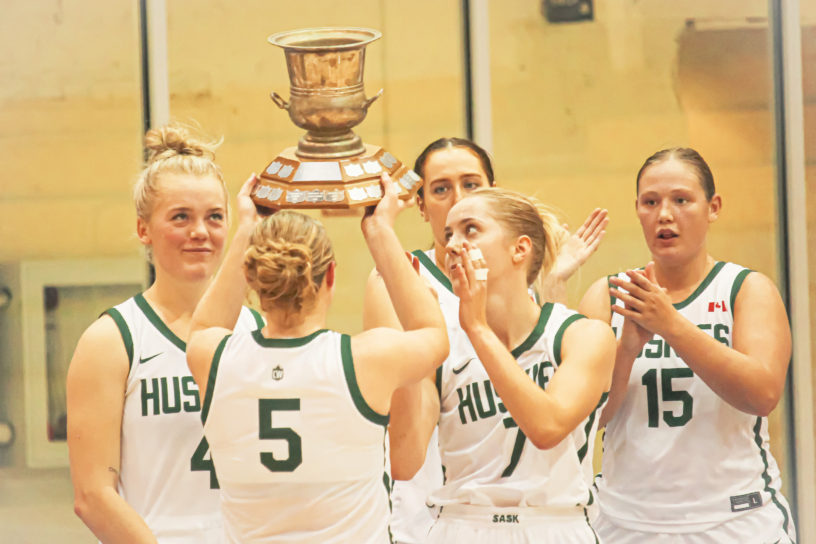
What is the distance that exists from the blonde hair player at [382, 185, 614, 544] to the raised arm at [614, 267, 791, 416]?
0.28 metres

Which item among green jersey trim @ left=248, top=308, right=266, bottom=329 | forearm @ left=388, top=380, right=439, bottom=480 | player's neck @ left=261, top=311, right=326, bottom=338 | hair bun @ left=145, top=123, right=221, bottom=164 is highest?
hair bun @ left=145, top=123, right=221, bottom=164

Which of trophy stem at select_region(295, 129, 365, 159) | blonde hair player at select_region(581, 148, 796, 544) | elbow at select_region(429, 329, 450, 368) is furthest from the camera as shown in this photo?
blonde hair player at select_region(581, 148, 796, 544)

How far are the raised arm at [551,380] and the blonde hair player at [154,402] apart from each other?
55cm

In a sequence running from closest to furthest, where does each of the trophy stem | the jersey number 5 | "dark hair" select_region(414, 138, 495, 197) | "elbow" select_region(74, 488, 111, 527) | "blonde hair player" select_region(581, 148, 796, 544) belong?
the jersey number 5 < the trophy stem < "elbow" select_region(74, 488, 111, 527) < "blonde hair player" select_region(581, 148, 796, 544) < "dark hair" select_region(414, 138, 495, 197)

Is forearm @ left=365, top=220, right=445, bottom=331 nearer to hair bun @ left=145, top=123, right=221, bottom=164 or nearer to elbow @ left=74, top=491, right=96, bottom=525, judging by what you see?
hair bun @ left=145, top=123, right=221, bottom=164

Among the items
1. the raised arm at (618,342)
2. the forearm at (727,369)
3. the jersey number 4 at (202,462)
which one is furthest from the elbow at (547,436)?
the jersey number 4 at (202,462)

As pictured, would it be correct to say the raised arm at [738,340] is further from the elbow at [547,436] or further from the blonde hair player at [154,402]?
the blonde hair player at [154,402]

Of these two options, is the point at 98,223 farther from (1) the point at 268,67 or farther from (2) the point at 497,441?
(2) the point at 497,441

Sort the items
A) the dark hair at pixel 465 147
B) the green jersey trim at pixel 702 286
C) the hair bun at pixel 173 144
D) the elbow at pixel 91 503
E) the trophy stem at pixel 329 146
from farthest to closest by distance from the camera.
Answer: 1. the dark hair at pixel 465 147
2. the green jersey trim at pixel 702 286
3. the hair bun at pixel 173 144
4. the elbow at pixel 91 503
5. the trophy stem at pixel 329 146

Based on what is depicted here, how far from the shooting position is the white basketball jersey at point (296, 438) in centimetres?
203

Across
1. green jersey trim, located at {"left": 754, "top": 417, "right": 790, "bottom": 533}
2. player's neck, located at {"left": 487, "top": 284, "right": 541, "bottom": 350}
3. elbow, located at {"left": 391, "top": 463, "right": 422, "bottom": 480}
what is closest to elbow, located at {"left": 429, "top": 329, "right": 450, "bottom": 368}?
player's neck, located at {"left": 487, "top": 284, "right": 541, "bottom": 350}

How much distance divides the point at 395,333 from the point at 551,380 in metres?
0.42

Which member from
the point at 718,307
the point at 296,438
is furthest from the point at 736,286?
the point at 296,438

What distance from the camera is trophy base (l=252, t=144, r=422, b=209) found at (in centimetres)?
219
